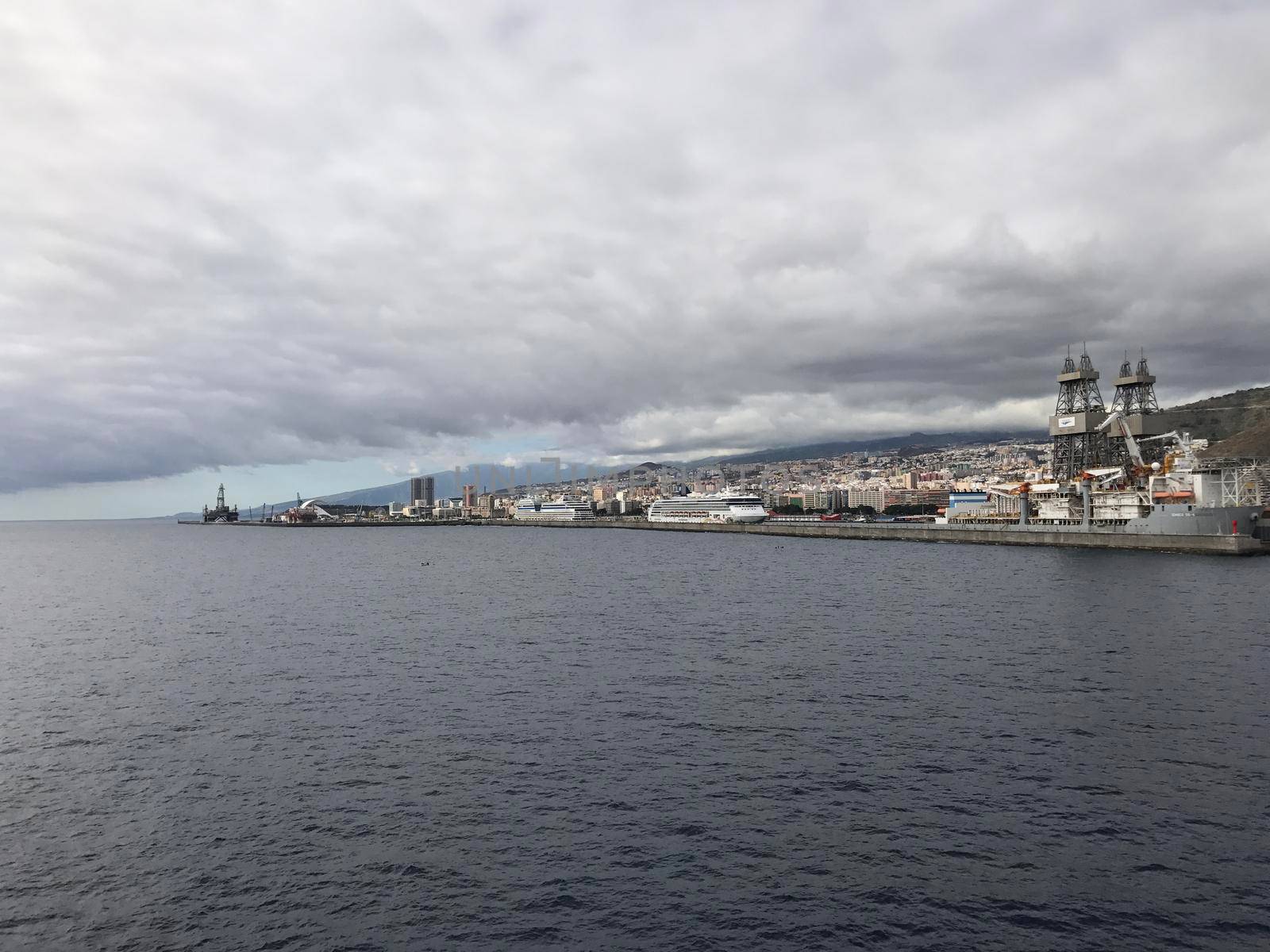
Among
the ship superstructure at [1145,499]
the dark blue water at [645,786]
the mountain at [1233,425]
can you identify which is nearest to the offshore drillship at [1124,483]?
the ship superstructure at [1145,499]

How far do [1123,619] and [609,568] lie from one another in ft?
142

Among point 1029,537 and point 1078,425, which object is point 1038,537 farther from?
point 1078,425

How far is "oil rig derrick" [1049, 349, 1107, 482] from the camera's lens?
112m

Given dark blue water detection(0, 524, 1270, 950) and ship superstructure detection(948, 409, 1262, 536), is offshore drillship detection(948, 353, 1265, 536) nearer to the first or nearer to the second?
ship superstructure detection(948, 409, 1262, 536)

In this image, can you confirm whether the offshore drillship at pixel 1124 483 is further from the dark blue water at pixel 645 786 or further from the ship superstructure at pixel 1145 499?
the dark blue water at pixel 645 786

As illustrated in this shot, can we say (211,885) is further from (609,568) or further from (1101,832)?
(609,568)

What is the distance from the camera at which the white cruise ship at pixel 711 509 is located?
16188cm

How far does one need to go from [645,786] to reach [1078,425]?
118 metres

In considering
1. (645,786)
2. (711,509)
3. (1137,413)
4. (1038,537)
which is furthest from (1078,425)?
(645,786)

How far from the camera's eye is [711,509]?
170 metres

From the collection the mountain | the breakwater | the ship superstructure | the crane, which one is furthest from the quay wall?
the mountain

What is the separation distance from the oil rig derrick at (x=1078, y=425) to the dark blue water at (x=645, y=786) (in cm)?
8643

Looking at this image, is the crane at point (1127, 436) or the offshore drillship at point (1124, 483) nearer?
the offshore drillship at point (1124, 483)

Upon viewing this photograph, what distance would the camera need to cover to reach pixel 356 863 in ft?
41.7
